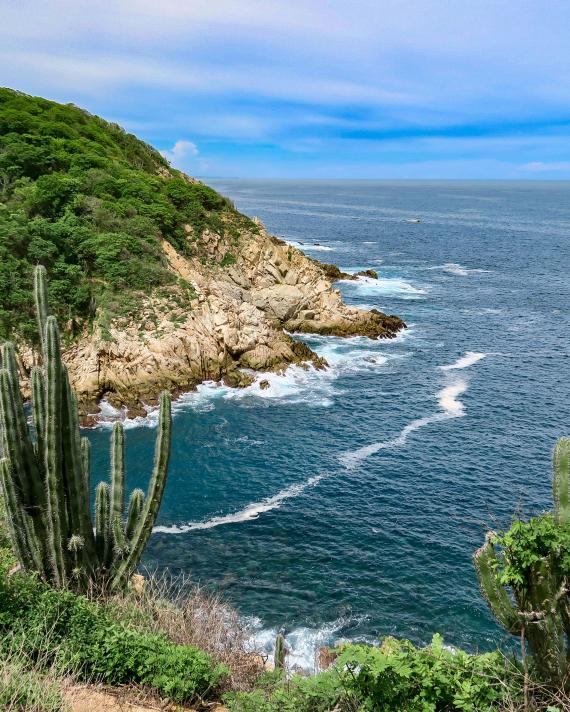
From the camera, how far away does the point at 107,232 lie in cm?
4997

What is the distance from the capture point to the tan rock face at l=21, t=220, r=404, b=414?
41.8 m

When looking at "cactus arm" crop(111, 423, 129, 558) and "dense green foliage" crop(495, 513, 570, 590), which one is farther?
"cactus arm" crop(111, 423, 129, 558)

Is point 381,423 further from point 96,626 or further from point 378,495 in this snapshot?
point 96,626

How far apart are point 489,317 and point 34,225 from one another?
1966 inches

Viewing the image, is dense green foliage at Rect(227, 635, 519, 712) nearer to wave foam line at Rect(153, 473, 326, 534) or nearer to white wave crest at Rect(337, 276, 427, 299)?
wave foam line at Rect(153, 473, 326, 534)

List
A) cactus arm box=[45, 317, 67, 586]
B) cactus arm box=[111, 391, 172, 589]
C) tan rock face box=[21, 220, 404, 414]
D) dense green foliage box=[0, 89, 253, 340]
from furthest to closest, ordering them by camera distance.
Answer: dense green foliage box=[0, 89, 253, 340] < tan rock face box=[21, 220, 404, 414] < cactus arm box=[111, 391, 172, 589] < cactus arm box=[45, 317, 67, 586]

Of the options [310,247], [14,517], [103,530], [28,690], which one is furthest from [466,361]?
[310,247]

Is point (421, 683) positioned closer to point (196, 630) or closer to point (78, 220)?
point (196, 630)

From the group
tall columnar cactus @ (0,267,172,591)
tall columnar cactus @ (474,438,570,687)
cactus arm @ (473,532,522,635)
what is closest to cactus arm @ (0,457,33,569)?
tall columnar cactus @ (0,267,172,591)

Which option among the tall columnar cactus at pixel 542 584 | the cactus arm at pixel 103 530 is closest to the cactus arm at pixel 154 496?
the cactus arm at pixel 103 530

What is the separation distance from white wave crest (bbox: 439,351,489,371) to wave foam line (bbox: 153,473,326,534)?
73.5 feet

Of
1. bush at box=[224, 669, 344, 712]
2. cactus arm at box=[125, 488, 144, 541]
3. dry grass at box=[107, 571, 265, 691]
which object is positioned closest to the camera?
bush at box=[224, 669, 344, 712]

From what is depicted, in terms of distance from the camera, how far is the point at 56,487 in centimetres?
1461

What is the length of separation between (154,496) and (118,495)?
40.6 inches
